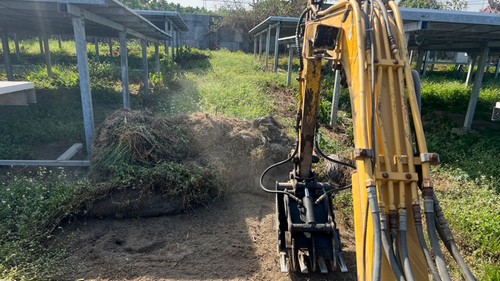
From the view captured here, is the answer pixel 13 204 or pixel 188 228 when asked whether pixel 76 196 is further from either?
pixel 188 228

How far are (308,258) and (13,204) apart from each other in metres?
3.54

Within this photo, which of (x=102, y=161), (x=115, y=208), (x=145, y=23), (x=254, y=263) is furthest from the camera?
(x=145, y=23)

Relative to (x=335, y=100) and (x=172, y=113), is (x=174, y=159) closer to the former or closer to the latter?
(x=172, y=113)

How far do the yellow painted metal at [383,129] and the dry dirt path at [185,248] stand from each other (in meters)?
1.82

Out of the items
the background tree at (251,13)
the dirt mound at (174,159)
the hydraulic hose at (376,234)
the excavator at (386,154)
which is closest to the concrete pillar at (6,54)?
the dirt mound at (174,159)

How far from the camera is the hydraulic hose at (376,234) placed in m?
1.45

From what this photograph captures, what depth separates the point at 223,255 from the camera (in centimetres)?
366

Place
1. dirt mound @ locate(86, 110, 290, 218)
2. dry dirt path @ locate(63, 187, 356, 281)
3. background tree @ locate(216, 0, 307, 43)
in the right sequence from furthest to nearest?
background tree @ locate(216, 0, 307, 43), dirt mound @ locate(86, 110, 290, 218), dry dirt path @ locate(63, 187, 356, 281)

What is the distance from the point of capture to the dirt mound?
4.41 meters

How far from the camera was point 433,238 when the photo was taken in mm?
1539

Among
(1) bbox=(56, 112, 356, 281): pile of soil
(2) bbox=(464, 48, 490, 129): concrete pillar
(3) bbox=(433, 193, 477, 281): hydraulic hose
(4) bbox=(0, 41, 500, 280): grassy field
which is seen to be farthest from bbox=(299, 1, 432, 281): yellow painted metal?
(2) bbox=(464, 48, 490, 129): concrete pillar

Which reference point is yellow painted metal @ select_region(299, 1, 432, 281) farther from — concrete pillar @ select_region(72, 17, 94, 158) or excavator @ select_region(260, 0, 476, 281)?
concrete pillar @ select_region(72, 17, 94, 158)

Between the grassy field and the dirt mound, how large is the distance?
1.54 feet

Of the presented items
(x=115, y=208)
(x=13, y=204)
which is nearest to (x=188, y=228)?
(x=115, y=208)
